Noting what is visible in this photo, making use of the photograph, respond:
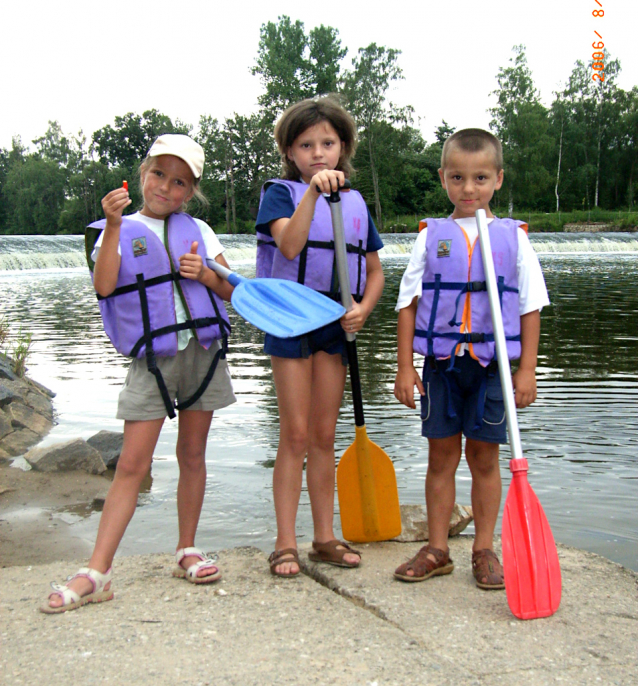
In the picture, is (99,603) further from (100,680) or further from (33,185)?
(33,185)

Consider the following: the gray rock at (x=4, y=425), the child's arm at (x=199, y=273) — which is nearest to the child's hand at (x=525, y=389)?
the child's arm at (x=199, y=273)

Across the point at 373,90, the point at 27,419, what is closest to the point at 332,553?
the point at 27,419

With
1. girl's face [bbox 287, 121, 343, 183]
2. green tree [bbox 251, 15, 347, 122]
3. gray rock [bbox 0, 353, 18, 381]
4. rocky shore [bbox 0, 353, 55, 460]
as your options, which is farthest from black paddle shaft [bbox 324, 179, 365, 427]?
green tree [bbox 251, 15, 347, 122]

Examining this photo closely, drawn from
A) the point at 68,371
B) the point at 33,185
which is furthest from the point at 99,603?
the point at 33,185

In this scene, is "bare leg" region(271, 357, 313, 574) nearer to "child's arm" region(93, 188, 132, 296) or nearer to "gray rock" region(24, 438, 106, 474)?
"child's arm" region(93, 188, 132, 296)

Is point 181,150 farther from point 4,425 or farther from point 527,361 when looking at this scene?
point 4,425

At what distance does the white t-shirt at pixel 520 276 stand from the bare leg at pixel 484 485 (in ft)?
1.09

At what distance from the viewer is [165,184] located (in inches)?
97.8

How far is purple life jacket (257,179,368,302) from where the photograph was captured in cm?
256

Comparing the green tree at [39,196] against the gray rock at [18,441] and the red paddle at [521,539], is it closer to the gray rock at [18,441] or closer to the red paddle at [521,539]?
the gray rock at [18,441]

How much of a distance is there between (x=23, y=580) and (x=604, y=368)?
6.00 metres

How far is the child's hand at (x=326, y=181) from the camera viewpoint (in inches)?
91.3

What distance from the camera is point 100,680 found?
1795 millimetres

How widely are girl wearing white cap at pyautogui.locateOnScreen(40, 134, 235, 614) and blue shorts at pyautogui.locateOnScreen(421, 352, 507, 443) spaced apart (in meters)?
0.66
